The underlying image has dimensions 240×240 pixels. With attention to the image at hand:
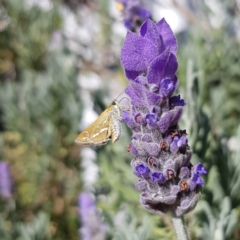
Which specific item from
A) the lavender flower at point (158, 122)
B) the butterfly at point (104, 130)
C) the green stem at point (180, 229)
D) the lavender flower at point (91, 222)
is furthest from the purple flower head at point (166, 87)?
the lavender flower at point (91, 222)

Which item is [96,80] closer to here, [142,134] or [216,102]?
[216,102]

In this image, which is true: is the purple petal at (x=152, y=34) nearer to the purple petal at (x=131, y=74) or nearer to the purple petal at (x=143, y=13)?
the purple petal at (x=131, y=74)

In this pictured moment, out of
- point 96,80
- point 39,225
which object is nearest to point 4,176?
point 39,225

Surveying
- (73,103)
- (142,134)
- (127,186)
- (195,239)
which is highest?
(73,103)

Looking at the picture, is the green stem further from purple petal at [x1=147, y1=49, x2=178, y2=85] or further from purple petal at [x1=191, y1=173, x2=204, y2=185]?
purple petal at [x1=147, y1=49, x2=178, y2=85]

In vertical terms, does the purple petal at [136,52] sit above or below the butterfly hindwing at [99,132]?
above

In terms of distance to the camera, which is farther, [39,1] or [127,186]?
[39,1]

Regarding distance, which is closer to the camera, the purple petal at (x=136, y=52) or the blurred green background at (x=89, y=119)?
the purple petal at (x=136, y=52)
